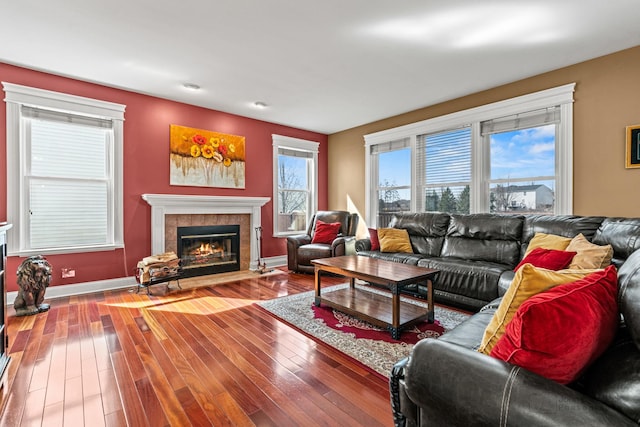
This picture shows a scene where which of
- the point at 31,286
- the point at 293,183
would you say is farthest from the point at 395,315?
the point at 293,183

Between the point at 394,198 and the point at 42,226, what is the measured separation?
4.91 m

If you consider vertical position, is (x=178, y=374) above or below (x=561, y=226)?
below

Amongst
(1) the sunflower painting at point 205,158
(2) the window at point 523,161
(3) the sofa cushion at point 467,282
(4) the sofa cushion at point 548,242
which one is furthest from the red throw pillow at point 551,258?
(1) the sunflower painting at point 205,158

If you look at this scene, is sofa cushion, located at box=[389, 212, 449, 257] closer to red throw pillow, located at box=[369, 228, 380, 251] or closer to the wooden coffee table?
red throw pillow, located at box=[369, 228, 380, 251]

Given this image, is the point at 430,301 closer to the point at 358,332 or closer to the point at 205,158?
the point at 358,332

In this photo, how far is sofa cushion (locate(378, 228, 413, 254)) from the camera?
4176 millimetres

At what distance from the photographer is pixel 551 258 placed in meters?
2.57

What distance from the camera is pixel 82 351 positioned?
2.36 m

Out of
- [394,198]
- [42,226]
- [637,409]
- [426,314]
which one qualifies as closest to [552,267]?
[426,314]

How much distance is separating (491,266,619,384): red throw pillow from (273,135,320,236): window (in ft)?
16.3

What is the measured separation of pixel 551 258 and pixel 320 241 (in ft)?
10.4

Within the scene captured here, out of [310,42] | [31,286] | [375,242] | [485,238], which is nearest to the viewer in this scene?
[310,42]

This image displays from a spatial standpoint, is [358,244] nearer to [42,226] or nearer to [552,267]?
[552,267]

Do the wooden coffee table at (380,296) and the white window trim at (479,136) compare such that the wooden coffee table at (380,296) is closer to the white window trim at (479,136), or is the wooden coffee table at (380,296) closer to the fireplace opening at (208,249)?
the white window trim at (479,136)
